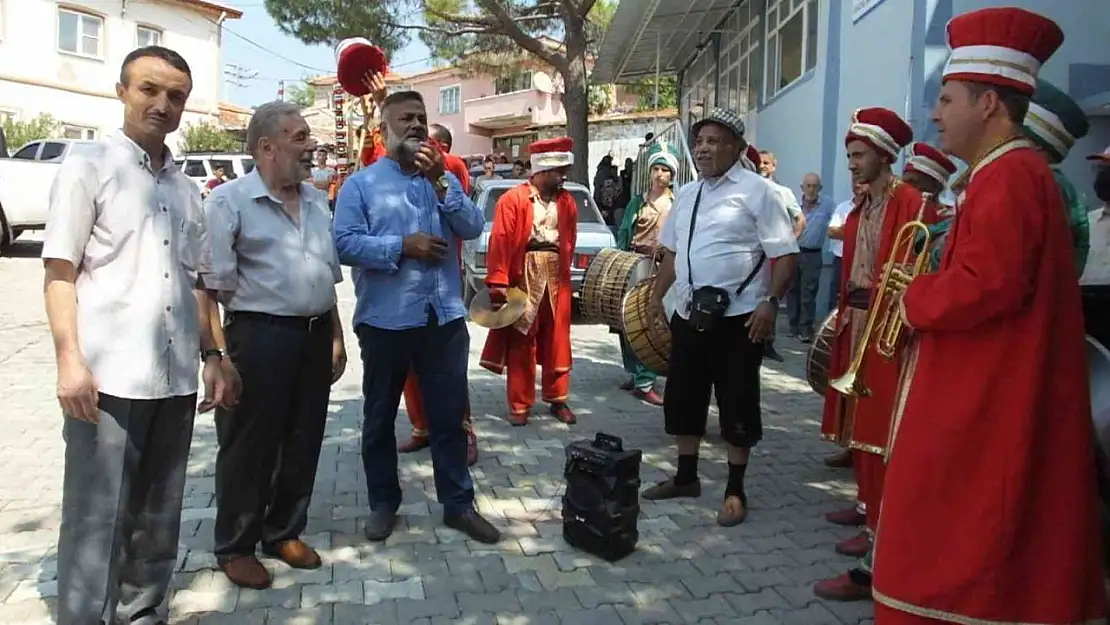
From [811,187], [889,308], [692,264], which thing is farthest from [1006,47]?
[811,187]

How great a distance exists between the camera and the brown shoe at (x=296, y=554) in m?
4.00

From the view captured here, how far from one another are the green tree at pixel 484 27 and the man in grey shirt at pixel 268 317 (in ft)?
47.7

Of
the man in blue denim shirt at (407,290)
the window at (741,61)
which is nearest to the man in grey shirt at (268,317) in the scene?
the man in blue denim shirt at (407,290)

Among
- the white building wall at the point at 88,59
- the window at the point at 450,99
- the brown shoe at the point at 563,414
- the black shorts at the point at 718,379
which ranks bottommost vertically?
the brown shoe at the point at 563,414

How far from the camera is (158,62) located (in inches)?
120

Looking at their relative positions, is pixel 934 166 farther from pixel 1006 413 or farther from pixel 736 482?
pixel 1006 413

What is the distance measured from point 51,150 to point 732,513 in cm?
1792

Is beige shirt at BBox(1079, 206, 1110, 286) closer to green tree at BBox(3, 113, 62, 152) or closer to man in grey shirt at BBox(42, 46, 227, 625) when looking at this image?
man in grey shirt at BBox(42, 46, 227, 625)

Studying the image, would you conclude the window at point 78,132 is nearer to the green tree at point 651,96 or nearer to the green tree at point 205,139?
the green tree at point 205,139

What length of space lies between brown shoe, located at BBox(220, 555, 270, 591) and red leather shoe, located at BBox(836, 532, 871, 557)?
100 inches

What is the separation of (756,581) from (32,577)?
3012 mm

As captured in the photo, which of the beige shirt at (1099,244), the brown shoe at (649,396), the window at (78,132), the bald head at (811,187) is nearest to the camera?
the beige shirt at (1099,244)

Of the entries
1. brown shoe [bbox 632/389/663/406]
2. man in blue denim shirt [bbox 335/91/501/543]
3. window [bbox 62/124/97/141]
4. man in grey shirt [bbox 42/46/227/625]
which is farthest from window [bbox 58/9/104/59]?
man in grey shirt [bbox 42/46/227/625]

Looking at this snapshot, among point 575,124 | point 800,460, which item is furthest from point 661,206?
point 575,124
